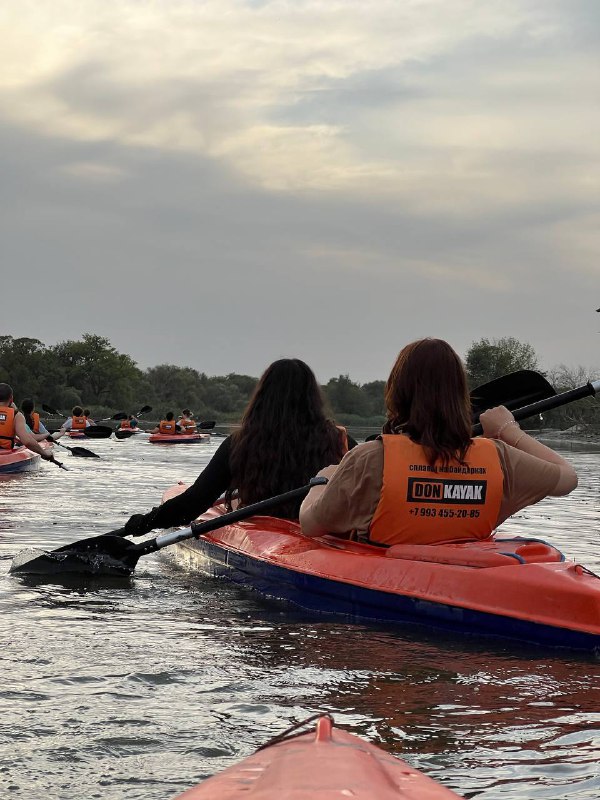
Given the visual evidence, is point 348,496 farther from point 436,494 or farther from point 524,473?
point 524,473

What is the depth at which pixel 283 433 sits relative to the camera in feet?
20.2

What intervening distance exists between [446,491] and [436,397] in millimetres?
429

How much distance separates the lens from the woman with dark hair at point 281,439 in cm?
615

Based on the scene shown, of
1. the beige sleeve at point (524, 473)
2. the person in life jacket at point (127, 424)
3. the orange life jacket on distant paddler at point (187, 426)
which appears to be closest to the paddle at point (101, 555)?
the beige sleeve at point (524, 473)

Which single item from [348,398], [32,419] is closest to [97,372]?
[348,398]

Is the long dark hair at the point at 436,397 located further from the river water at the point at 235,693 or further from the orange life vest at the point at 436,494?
the river water at the point at 235,693

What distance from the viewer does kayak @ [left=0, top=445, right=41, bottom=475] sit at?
15.7m

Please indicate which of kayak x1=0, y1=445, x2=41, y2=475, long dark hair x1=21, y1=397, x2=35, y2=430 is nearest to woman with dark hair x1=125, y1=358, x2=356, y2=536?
kayak x1=0, y1=445, x2=41, y2=475

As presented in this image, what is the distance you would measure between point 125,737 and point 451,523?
2037 millimetres

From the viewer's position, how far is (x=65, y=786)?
2889 millimetres

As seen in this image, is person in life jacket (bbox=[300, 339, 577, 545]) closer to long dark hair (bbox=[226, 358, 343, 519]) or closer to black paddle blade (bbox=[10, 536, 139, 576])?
long dark hair (bbox=[226, 358, 343, 519])

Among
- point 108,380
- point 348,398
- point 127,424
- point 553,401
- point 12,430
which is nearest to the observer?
point 553,401

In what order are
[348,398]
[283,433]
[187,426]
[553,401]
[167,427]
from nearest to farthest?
[553,401] → [283,433] → [167,427] → [187,426] → [348,398]

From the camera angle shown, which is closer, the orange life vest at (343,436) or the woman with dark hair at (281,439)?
the woman with dark hair at (281,439)
